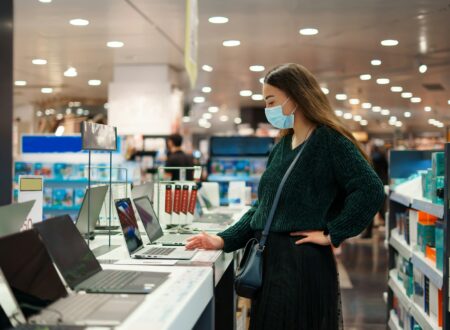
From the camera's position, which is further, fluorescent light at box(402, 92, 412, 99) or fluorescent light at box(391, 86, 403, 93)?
fluorescent light at box(402, 92, 412, 99)

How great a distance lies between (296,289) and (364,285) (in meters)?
5.65

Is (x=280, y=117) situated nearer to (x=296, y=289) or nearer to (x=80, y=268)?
(x=296, y=289)

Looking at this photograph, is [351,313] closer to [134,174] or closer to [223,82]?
[134,174]

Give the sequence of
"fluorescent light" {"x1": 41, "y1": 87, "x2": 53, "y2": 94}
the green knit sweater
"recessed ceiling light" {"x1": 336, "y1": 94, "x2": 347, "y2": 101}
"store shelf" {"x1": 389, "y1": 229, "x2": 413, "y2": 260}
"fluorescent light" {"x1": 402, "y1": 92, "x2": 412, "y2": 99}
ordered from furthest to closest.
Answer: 1. "recessed ceiling light" {"x1": 336, "y1": 94, "x2": 347, "y2": 101}
2. "fluorescent light" {"x1": 402, "y1": 92, "x2": 412, "y2": 99}
3. "fluorescent light" {"x1": 41, "y1": 87, "x2": 53, "y2": 94}
4. "store shelf" {"x1": 389, "y1": 229, "x2": 413, "y2": 260}
5. the green knit sweater

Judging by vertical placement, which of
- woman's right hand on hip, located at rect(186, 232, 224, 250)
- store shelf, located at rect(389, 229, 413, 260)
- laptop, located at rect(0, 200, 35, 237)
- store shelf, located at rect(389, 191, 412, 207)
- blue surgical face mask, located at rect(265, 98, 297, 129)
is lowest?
store shelf, located at rect(389, 229, 413, 260)

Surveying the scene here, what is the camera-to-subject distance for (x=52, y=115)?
65.5ft

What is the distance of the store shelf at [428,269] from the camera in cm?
349

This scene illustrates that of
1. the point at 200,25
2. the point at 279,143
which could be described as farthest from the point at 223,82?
the point at 279,143

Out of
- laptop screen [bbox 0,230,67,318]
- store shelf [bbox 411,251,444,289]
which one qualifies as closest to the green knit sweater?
laptop screen [bbox 0,230,67,318]

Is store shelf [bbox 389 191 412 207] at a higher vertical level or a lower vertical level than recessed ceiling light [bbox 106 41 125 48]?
lower

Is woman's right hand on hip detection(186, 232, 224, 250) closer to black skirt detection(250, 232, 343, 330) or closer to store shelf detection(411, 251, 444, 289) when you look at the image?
black skirt detection(250, 232, 343, 330)

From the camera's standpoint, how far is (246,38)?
9266 mm

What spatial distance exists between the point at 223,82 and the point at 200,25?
6132mm

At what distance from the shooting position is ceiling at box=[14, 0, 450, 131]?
7.44 m
